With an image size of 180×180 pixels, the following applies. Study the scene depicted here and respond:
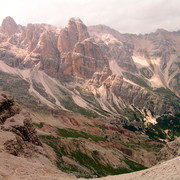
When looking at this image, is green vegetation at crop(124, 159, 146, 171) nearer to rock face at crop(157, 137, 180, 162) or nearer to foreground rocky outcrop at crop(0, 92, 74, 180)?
rock face at crop(157, 137, 180, 162)

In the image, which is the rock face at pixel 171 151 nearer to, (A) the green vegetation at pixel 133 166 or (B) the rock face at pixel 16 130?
(B) the rock face at pixel 16 130

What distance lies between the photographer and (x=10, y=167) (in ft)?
114

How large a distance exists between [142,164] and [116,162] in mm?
25022

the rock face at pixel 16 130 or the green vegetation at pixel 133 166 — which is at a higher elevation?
the rock face at pixel 16 130

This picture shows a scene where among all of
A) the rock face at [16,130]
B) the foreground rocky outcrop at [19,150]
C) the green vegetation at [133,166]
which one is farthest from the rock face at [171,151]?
the green vegetation at [133,166]

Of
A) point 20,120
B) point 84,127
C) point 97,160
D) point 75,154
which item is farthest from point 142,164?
point 20,120

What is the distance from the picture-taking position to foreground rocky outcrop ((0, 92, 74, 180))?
114 ft

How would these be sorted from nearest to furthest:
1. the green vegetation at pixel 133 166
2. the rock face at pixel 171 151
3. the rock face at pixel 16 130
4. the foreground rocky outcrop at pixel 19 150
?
the foreground rocky outcrop at pixel 19 150 → the rock face at pixel 16 130 → the rock face at pixel 171 151 → the green vegetation at pixel 133 166

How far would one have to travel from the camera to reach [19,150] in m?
47.8

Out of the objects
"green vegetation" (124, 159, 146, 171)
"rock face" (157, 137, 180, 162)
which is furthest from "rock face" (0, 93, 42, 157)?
"green vegetation" (124, 159, 146, 171)

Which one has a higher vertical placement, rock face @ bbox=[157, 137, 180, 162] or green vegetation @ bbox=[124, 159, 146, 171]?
rock face @ bbox=[157, 137, 180, 162]

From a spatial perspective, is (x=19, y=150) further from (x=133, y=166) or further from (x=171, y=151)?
(x=133, y=166)

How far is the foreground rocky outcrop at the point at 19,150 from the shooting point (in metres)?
34.8

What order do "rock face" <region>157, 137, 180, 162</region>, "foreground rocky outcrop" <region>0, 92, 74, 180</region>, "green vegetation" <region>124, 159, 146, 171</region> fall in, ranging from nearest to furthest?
"foreground rocky outcrop" <region>0, 92, 74, 180</region>, "rock face" <region>157, 137, 180, 162</region>, "green vegetation" <region>124, 159, 146, 171</region>
